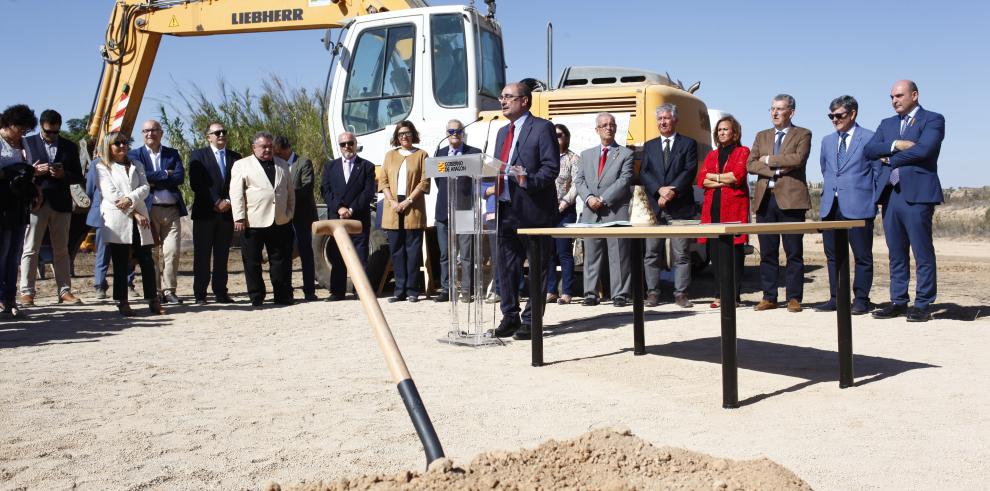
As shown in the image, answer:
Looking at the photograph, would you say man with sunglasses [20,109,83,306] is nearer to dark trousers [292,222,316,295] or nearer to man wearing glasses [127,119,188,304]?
man wearing glasses [127,119,188,304]

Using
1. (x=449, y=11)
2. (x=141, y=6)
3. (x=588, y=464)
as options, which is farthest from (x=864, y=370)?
(x=141, y=6)

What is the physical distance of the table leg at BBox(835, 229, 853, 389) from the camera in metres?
5.43

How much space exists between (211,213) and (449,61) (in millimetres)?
3089

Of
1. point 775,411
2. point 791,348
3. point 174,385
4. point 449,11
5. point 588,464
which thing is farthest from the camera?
point 449,11

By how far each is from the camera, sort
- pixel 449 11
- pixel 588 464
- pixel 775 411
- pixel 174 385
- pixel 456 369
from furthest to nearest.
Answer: pixel 449 11 < pixel 456 369 < pixel 174 385 < pixel 775 411 < pixel 588 464

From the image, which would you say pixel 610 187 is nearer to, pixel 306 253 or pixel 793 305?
pixel 793 305

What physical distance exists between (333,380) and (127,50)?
9.50 m

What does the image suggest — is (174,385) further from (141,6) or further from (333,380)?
(141,6)

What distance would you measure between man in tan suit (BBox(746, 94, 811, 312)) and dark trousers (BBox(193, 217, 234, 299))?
17.6ft

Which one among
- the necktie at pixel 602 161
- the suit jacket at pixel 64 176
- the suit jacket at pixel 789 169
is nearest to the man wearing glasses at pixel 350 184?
the suit jacket at pixel 64 176

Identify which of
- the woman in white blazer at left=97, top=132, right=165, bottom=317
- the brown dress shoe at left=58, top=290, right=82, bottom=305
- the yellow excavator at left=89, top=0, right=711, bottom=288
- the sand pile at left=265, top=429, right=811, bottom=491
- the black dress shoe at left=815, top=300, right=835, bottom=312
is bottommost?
the black dress shoe at left=815, top=300, right=835, bottom=312

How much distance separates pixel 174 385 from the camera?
5684mm

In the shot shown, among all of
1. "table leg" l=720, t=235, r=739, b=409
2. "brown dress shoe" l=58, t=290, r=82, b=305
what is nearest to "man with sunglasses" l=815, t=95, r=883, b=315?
"table leg" l=720, t=235, r=739, b=409

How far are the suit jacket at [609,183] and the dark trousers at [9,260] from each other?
5.13 meters
